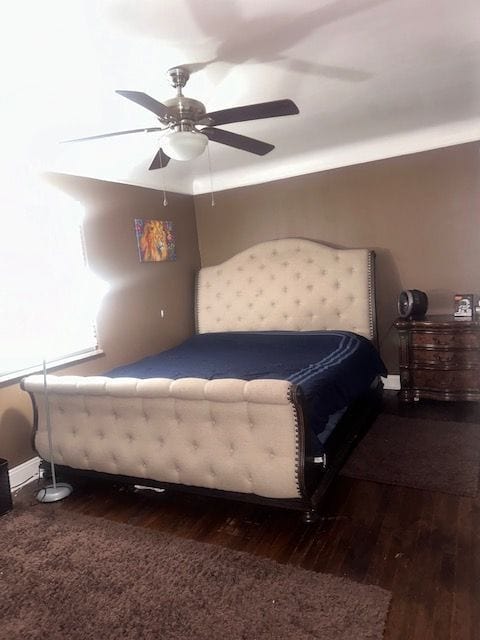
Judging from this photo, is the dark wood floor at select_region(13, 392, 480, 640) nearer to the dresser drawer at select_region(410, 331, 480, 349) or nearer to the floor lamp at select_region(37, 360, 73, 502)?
the floor lamp at select_region(37, 360, 73, 502)

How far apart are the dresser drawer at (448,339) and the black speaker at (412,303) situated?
0.18m

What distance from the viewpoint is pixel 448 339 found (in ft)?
12.0

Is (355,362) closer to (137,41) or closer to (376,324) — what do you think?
(376,324)

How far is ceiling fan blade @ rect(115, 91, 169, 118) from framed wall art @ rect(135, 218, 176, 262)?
82.6 inches

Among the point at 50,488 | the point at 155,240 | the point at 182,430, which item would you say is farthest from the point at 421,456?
the point at 155,240

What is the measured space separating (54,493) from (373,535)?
73.5 inches

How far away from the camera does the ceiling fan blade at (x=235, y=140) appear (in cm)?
235

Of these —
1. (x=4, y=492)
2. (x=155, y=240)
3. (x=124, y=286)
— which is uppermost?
(x=155, y=240)

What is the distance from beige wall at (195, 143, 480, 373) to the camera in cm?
382

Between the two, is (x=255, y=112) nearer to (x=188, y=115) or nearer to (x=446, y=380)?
(x=188, y=115)

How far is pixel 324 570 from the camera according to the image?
1.86 m

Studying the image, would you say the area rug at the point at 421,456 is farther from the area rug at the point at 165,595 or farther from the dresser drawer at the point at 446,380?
the area rug at the point at 165,595

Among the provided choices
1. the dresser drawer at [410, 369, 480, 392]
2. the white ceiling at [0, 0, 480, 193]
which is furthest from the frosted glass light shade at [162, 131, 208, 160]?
the dresser drawer at [410, 369, 480, 392]

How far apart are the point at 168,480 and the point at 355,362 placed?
62.1 inches
